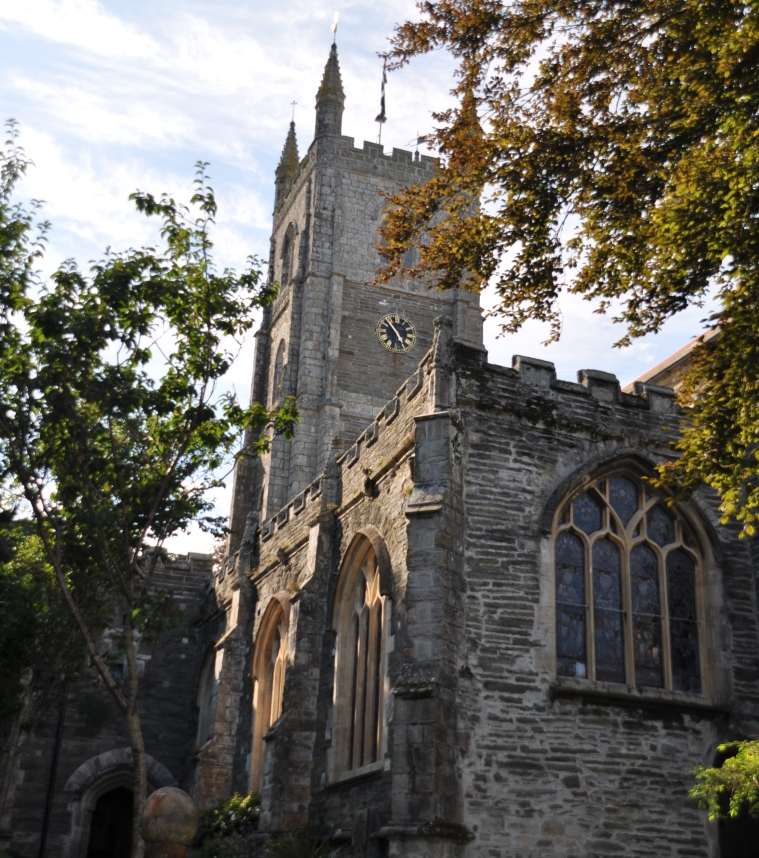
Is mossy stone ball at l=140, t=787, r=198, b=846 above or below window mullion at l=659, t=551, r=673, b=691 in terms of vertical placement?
below

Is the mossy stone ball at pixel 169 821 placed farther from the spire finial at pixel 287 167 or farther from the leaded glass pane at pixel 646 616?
the spire finial at pixel 287 167

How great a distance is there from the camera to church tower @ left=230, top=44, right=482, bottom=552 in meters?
37.7

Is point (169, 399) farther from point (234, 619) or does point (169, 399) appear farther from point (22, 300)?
point (234, 619)

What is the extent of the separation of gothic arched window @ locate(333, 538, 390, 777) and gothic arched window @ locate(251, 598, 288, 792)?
3216 mm

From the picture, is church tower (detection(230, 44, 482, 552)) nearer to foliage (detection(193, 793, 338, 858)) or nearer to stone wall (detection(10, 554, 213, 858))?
stone wall (detection(10, 554, 213, 858))

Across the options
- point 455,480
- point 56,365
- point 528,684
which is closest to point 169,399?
point 56,365

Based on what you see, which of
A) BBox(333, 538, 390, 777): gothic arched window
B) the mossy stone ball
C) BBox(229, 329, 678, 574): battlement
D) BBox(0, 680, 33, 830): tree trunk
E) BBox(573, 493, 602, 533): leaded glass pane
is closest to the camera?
the mossy stone ball

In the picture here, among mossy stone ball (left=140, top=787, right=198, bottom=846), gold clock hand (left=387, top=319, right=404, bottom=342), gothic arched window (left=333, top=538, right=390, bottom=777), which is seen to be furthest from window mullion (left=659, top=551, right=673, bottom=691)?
gold clock hand (left=387, top=319, right=404, bottom=342)

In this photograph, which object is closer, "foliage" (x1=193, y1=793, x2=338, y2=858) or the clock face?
"foliage" (x1=193, y1=793, x2=338, y2=858)

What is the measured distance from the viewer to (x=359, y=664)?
16.9 m

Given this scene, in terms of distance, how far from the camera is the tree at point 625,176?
405 inches

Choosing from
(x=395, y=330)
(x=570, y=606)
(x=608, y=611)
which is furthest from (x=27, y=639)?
(x=395, y=330)

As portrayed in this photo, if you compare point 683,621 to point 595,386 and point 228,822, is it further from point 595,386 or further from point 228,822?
point 228,822

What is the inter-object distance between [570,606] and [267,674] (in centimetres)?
851
